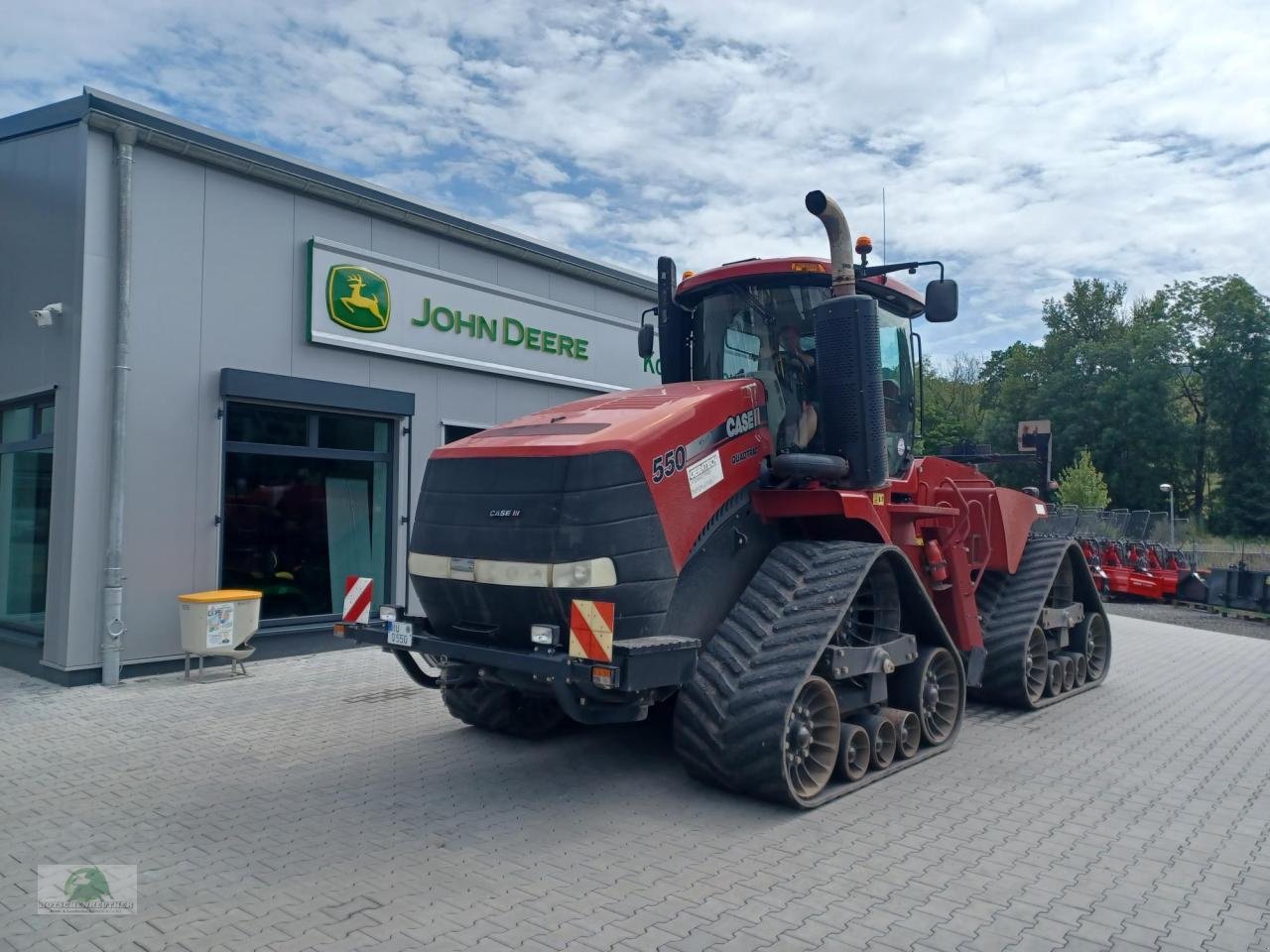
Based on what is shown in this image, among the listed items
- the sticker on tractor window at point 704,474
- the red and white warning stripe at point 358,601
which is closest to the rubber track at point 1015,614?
the sticker on tractor window at point 704,474

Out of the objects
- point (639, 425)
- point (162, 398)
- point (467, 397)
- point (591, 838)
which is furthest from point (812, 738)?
point (467, 397)

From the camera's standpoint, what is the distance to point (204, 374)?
889 cm

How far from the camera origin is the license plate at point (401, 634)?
5.30m

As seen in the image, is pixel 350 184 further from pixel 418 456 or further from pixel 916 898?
pixel 916 898

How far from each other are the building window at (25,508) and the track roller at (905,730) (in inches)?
285

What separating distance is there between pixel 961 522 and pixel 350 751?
16.0 feet

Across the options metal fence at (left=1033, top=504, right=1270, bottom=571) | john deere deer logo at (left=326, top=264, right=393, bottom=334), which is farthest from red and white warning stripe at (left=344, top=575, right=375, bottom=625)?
metal fence at (left=1033, top=504, right=1270, bottom=571)

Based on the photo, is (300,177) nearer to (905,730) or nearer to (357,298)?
(357,298)

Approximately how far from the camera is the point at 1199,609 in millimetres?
18234

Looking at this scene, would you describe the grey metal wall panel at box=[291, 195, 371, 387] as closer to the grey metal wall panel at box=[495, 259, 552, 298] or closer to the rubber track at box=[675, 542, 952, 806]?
the grey metal wall panel at box=[495, 259, 552, 298]

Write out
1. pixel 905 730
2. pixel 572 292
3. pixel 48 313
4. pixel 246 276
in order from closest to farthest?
pixel 905 730
pixel 48 313
pixel 246 276
pixel 572 292

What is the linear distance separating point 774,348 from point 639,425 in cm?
175

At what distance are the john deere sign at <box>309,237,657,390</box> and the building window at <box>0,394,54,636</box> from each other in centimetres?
270

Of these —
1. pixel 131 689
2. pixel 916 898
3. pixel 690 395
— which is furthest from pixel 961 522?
pixel 131 689
